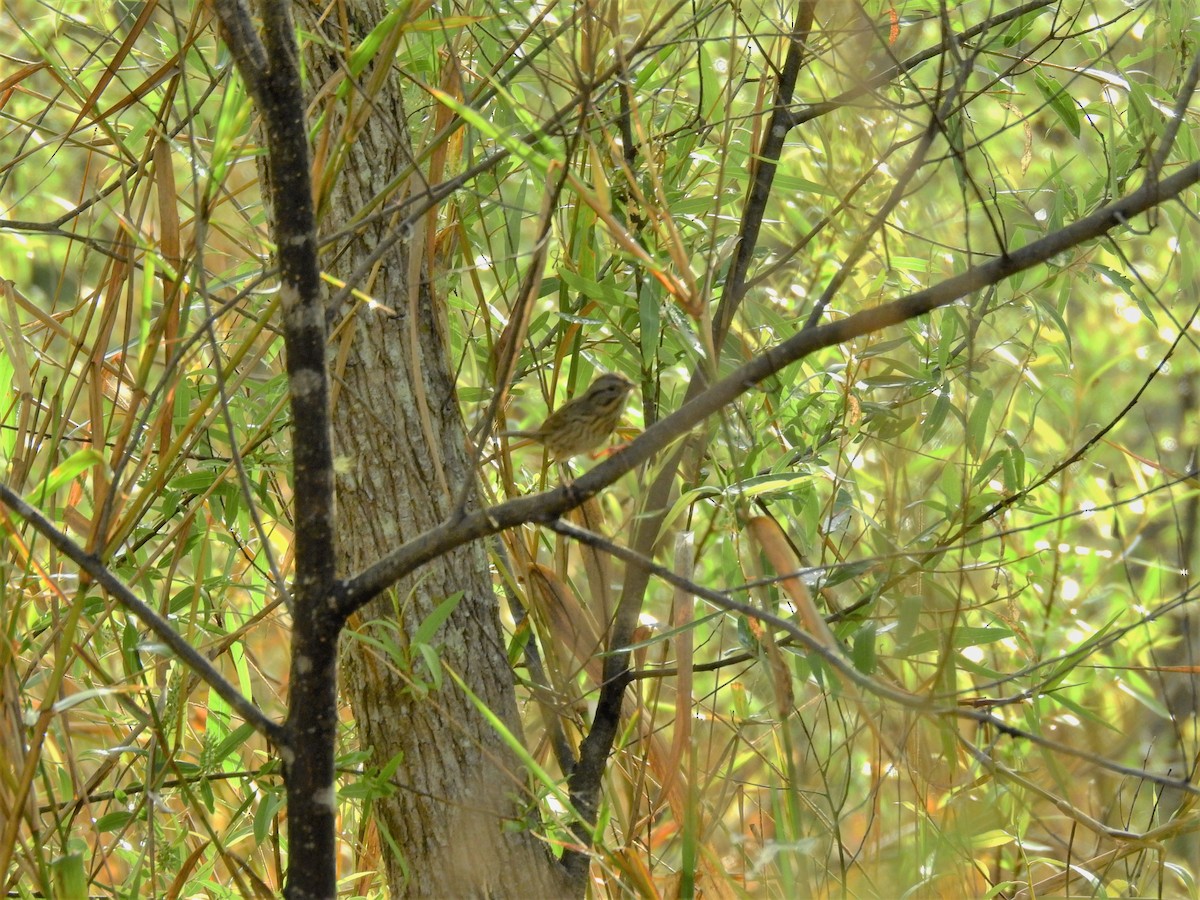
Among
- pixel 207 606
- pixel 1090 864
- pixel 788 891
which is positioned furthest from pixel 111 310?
pixel 1090 864

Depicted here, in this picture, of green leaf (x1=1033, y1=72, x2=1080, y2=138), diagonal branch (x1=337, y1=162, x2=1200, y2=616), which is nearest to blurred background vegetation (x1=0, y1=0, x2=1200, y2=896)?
green leaf (x1=1033, y1=72, x2=1080, y2=138)

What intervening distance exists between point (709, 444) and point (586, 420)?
1.51 ft

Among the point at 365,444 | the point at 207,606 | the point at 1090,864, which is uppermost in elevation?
the point at 365,444

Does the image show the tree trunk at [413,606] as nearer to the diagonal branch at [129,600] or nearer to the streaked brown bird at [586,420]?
the streaked brown bird at [586,420]

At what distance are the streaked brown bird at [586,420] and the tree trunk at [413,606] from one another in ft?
0.89

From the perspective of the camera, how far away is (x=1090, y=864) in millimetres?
2365

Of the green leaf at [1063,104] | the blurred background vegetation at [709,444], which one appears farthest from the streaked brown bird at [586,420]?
the green leaf at [1063,104]

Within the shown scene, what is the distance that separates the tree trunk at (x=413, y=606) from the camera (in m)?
2.12

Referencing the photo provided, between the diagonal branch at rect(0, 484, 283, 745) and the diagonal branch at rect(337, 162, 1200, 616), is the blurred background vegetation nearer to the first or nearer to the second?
the diagonal branch at rect(0, 484, 283, 745)

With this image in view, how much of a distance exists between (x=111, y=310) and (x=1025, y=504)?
186cm

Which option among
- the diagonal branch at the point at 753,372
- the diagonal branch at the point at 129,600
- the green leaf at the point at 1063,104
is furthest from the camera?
the green leaf at the point at 1063,104

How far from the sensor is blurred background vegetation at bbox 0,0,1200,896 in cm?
177

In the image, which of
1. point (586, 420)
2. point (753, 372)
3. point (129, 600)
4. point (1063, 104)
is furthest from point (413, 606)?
point (1063, 104)

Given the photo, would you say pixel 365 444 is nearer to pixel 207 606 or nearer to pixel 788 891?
pixel 207 606
